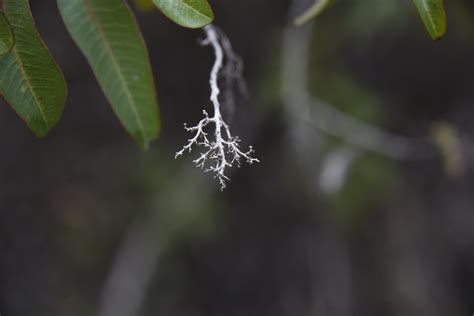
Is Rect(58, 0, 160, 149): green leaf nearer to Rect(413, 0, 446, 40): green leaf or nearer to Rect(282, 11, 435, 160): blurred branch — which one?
Rect(413, 0, 446, 40): green leaf

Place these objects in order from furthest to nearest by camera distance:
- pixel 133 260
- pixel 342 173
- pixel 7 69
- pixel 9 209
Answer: pixel 9 209
pixel 133 260
pixel 342 173
pixel 7 69

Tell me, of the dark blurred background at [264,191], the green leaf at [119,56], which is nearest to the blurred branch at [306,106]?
the dark blurred background at [264,191]

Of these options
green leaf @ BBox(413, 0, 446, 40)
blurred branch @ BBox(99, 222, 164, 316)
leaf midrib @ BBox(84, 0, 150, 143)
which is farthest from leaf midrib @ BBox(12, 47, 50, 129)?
blurred branch @ BBox(99, 222, 164, 316)

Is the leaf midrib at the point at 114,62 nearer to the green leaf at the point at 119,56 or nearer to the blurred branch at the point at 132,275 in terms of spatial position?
the green leaf at the point at 119,56

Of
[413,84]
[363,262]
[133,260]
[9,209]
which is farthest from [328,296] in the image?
[9,209]

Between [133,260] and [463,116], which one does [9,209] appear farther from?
[463,116]

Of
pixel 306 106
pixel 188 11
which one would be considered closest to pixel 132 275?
pixel 306 106
